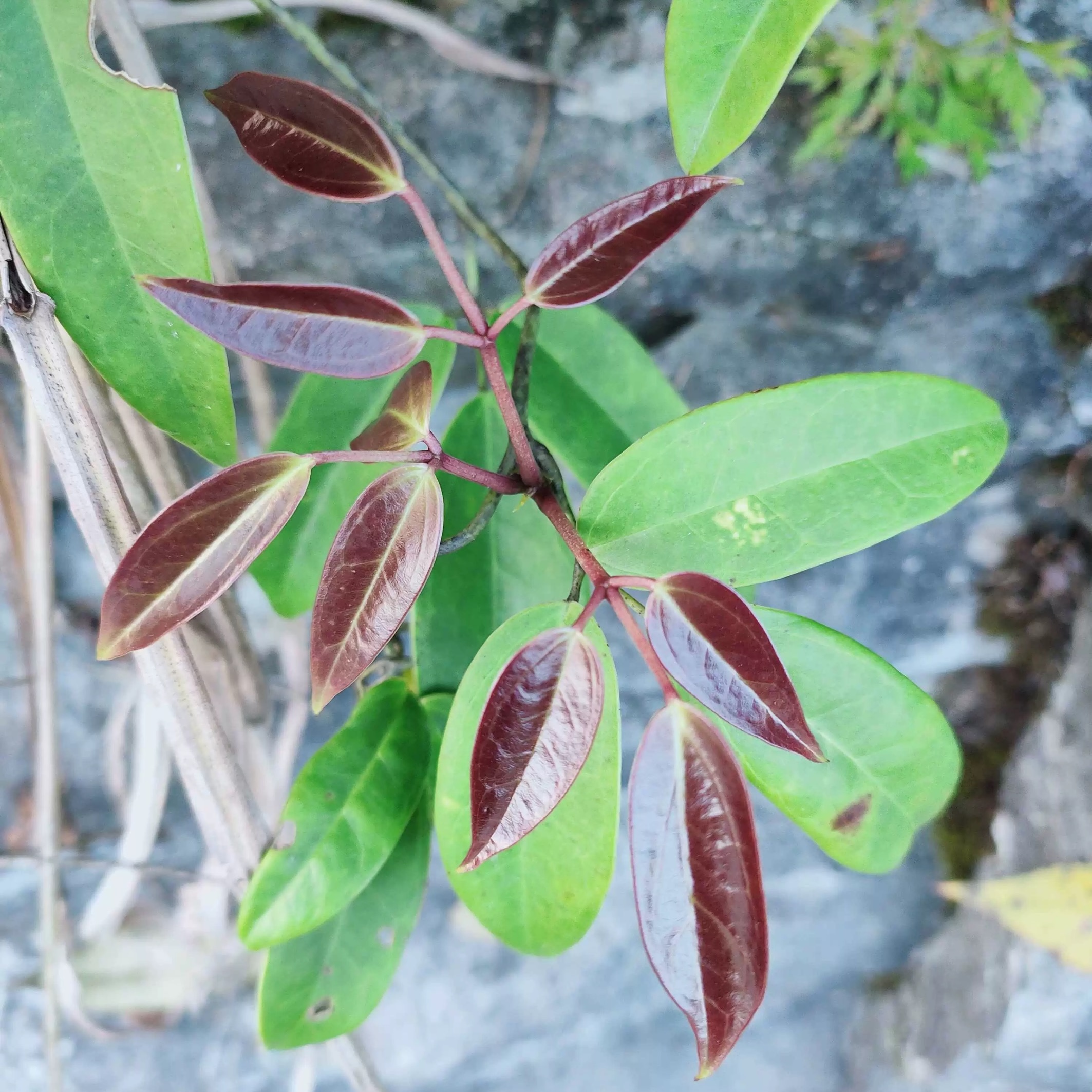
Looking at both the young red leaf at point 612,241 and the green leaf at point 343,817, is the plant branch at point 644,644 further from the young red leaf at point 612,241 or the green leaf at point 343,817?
the green leaf at point 343,817

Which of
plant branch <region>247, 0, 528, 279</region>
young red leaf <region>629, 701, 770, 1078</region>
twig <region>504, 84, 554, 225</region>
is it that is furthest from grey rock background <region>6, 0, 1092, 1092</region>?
young red leaf <region>629, 701, 770, 1078</region>

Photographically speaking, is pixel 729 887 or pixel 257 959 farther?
pixel 257 959

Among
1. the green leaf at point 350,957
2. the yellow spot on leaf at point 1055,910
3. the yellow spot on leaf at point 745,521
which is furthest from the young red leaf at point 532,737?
the yellow spot on leaf at point 1055,910

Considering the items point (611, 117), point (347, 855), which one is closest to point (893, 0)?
point (611, 117)

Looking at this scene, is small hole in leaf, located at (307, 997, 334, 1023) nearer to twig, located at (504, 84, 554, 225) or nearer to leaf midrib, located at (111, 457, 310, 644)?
leaf midrib, located at (111, 457, 310, 644)

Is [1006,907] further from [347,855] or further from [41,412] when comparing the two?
[41,412]

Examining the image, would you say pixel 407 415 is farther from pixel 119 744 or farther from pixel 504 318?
pixel 119 744
